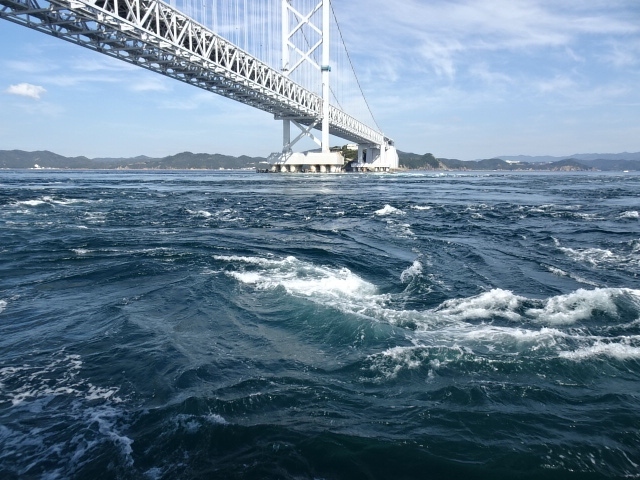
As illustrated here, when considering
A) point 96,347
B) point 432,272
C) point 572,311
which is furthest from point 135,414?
point 432,272

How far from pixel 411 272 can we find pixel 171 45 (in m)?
28.5

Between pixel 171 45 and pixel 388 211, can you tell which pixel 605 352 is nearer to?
pixel 388 211

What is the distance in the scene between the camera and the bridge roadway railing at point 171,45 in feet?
71.6

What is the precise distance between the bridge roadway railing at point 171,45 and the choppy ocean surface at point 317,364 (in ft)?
63.8

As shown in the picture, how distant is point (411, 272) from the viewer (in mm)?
7070

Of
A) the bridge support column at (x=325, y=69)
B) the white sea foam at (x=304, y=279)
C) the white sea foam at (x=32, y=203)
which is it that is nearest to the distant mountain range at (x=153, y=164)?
the bridge support column at (x=325, y=69)

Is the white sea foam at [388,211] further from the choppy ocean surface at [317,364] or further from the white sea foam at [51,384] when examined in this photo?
the white sea foam at [51,384]

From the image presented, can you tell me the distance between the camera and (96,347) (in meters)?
4.02

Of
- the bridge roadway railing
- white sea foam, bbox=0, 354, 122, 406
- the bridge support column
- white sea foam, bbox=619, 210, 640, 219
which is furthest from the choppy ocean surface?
the bridge support column

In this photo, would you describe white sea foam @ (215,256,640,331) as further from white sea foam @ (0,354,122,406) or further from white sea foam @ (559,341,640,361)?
Result: white sea foam @ (0,354,122,406)

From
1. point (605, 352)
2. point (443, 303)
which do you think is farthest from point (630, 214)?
point (605, 352)

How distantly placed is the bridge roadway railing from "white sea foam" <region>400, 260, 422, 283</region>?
72.9 feet

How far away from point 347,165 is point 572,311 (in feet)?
256

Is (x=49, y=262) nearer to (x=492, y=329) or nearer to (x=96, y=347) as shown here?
(x=96, y=347)
